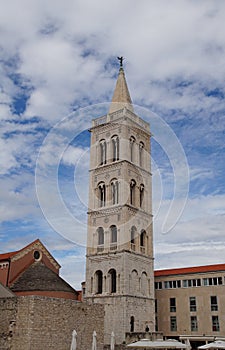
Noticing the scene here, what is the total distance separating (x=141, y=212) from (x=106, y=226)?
5.27 metres

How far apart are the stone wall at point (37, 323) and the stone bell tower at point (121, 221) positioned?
47.6 ft

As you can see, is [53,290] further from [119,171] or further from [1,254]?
[119,171]

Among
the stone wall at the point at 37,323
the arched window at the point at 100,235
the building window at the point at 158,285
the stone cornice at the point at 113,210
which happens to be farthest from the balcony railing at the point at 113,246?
the stone wall at the point at 37,323

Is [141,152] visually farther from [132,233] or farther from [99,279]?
[99,279]

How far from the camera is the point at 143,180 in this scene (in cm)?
5631

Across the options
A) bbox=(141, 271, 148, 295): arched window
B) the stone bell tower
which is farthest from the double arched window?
bbox=(141, 271, 148, 295): arched window

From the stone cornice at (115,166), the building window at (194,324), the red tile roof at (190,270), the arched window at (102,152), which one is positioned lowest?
the building window at (194,324)

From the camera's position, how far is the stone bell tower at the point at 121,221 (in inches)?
Answer: 1882

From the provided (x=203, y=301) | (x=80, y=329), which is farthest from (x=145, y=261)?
(x=80, y=329)

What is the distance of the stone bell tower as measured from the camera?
4781cm

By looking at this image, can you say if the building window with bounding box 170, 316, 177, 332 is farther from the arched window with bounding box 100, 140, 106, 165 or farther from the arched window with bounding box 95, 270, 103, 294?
the arched window with bounding box 100, 140, 106, 165

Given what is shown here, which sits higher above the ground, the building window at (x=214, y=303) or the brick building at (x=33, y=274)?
the brick building at (x=33, y=274)

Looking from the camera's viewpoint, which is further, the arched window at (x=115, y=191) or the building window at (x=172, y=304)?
the building window at (x=172, y=304)

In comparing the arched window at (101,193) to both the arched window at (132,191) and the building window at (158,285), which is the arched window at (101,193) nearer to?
the arched window at (132,191)
